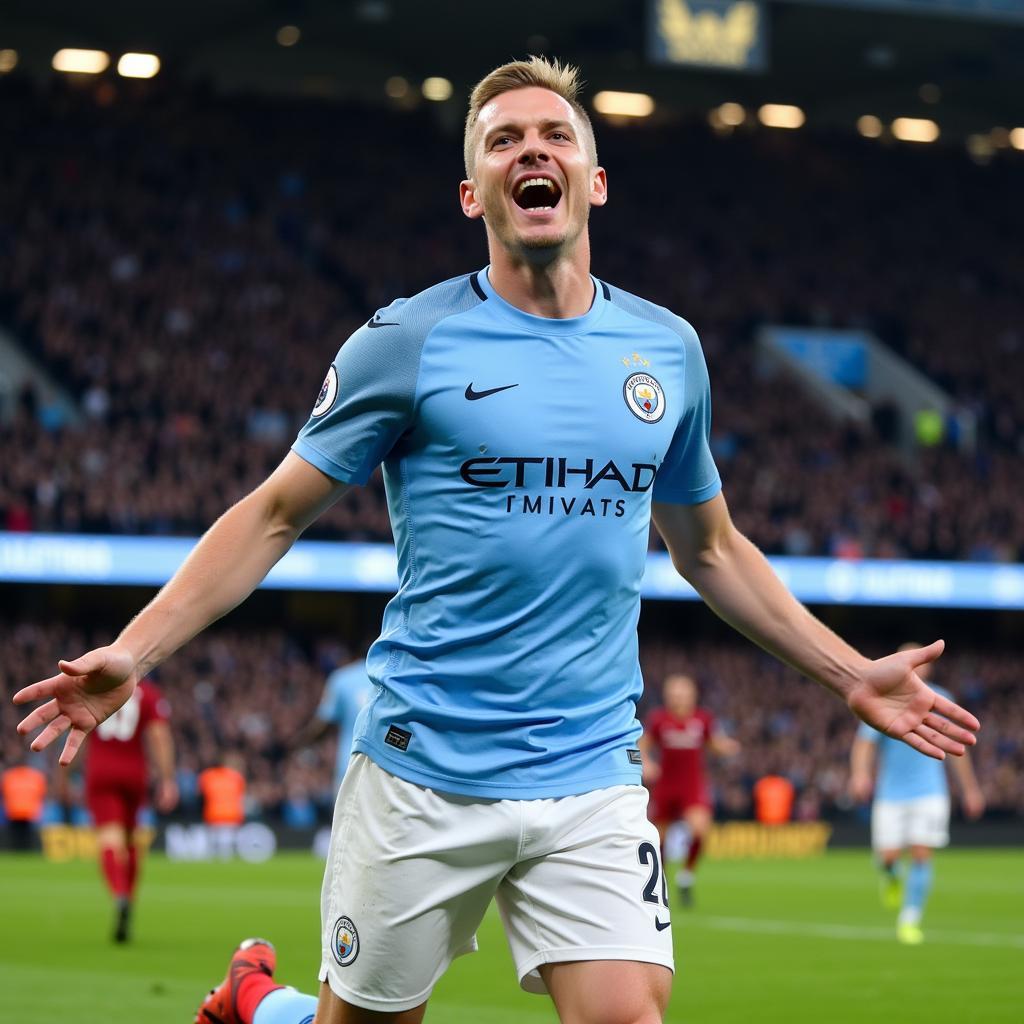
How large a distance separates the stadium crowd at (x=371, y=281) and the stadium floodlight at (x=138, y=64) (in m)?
2.35

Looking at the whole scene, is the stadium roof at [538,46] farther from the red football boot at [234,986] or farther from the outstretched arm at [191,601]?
the outstretched arm at [191,601]

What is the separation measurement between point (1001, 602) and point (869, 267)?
10056 millimetres

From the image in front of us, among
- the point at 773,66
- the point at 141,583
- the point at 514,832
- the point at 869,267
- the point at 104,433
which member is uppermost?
the point at 773,66

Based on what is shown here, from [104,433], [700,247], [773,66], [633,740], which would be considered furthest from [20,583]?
[633,740]

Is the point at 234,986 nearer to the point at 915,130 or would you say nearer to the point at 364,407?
the point at 364,407

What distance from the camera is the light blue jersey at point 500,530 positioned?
4.41 meters

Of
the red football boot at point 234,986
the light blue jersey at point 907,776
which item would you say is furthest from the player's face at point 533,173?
the light blue jersey at point 907,776

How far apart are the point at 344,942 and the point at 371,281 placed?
116ft

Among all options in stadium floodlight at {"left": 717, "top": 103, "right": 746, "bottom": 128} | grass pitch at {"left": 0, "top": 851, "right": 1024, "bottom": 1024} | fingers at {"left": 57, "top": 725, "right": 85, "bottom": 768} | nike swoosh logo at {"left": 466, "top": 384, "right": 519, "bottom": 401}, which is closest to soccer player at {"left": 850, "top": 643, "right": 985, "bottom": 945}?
grass pitch at {"left": 0, "top": 851, "right": 1024, "bottom": 1024}

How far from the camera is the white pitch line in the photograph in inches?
598

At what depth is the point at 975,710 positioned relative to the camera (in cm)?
3866

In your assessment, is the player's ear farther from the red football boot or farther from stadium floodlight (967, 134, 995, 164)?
stadium floodlight (967, 134, 995, 164)

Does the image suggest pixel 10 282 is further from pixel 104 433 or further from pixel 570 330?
pixel 570 330

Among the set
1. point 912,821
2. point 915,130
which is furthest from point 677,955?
point 915,130
